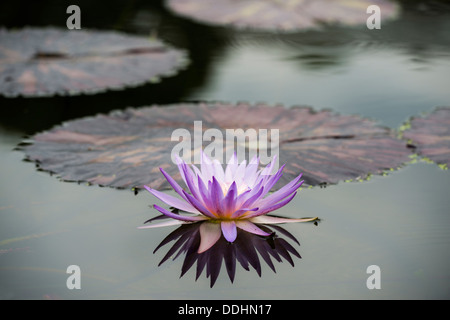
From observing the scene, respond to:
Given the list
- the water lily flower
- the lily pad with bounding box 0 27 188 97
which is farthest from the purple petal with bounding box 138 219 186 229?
the lily pad with bounding box 0 27 188 97

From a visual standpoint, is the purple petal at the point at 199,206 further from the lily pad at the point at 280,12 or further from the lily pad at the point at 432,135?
the lily pad at the point at 280,12

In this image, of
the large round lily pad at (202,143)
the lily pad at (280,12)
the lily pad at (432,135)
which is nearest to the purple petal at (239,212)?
the large round lily pad at (202,143)

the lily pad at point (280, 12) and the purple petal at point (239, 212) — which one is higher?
the lily pad at point (280, 12)

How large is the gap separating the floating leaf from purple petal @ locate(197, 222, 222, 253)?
0.01 meters

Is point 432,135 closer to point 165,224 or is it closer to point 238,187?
point 238,187

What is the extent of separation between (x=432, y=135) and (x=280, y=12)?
6.52 feet

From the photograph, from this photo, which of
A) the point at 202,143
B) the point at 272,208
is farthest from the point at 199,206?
the point at 202,143

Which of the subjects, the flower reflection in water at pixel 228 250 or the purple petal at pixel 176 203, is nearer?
the flower reflection in water at pixel 228 250

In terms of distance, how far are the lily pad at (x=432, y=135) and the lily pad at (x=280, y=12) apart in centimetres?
157

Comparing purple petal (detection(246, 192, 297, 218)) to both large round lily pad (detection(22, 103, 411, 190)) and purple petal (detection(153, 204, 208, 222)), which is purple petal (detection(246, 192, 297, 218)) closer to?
purple petal (detection(153, 204, 208, 222))

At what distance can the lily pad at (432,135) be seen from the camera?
1.95 meters

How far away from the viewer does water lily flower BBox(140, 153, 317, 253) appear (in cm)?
146

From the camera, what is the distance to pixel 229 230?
147cm
